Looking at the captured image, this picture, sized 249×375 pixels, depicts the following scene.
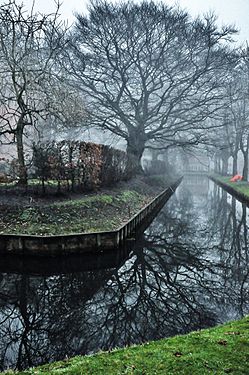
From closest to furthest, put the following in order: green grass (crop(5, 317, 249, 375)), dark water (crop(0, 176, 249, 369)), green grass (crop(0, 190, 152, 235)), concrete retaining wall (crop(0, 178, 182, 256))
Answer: green grass (crop(5, 317, 249, 375)) < dark water (crop(0, 176, 249, 369)) < concrete retaining wall (crop(0, 178, 182, 256)) < green grass (crop(0, 190, 152, 235))

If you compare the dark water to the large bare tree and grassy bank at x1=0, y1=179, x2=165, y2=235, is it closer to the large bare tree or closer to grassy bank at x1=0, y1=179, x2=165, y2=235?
grassy bank at x1=0, y1=179, x2=165, y2=235

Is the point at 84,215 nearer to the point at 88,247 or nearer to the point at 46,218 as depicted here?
the point at 46,218

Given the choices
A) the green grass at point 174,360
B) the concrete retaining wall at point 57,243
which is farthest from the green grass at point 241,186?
the green grass at point 174,360

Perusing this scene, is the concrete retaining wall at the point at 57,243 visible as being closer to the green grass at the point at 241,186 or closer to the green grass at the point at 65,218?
the green grass at the point at 65,218

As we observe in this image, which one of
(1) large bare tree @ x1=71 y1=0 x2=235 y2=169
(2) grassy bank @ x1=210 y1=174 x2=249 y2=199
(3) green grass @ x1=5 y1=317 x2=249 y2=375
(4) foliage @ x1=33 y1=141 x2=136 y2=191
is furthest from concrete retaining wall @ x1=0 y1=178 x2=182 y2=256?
(1) large bare tree @ x1=71 y1=0 x2=235 y2=169

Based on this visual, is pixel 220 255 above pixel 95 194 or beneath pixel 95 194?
beneath

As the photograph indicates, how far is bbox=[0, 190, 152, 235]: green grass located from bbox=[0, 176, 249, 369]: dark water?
1.12 metres

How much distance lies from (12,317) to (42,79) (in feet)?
33.2

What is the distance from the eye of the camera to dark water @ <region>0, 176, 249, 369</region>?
5.09 metres

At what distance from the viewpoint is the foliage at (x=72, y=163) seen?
1219cm

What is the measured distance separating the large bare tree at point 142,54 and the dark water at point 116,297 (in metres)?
15.2

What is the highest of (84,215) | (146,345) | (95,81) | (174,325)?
(95,81)

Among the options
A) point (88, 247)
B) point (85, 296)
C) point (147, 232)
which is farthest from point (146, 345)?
point (147, 232)

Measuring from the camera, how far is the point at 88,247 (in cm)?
911
